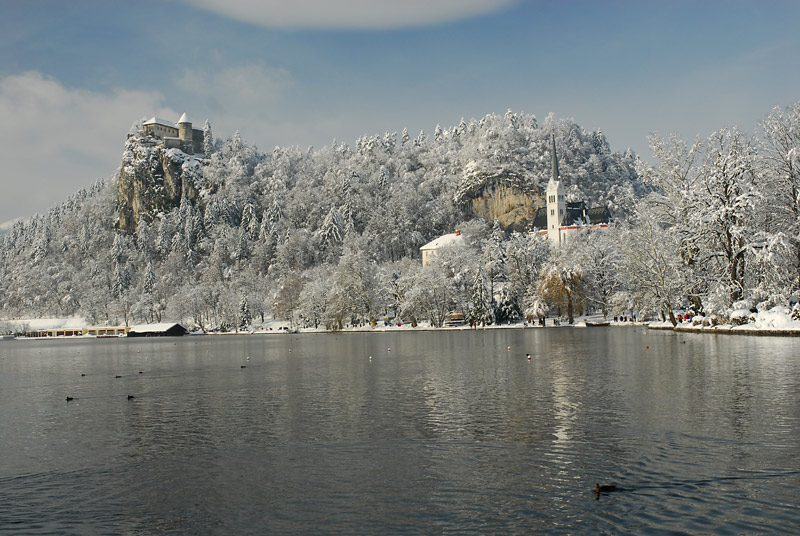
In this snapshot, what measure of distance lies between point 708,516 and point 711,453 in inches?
183

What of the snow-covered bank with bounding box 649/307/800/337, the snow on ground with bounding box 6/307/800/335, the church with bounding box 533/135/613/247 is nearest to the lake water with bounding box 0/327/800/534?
the snow-covered bank with bounding box 649/307/800/337

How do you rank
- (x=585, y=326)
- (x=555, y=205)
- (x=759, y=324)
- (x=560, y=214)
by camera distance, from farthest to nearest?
1. (x=560, y=214)
2. (x=555, y=205)
3. (x=585, y=326)
4. (x=759, y=324)

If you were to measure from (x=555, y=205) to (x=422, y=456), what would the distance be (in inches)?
6924

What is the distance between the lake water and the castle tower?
507ft

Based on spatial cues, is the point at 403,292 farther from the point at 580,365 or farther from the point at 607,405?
the point at 607,405

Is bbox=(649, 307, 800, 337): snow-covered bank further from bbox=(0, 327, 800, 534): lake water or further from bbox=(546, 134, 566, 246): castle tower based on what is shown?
bbox=(546, 134, 566, 246): castle tower

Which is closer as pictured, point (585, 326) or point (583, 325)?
point (585, 326)

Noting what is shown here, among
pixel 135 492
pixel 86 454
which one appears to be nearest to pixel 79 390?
pixel 86 454

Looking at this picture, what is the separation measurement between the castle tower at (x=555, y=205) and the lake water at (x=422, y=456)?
507ft

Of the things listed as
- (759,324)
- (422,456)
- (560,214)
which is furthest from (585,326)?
(560,214)

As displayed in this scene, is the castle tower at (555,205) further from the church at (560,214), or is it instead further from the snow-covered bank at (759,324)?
the snow-covered bank at (759,324)

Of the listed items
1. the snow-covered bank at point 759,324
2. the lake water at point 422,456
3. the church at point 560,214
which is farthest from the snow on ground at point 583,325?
the church at point 560,214

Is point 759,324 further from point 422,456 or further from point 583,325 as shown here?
point 422,456

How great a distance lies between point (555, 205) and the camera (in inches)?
7328
